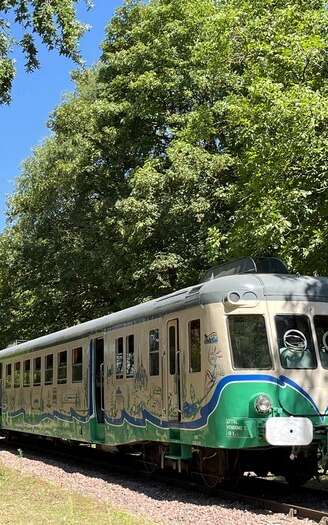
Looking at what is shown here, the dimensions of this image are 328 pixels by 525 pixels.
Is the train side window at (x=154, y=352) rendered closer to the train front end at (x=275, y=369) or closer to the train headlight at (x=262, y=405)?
the train front end at (x=275, y=369)

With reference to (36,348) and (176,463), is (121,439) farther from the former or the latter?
A: (36,348)

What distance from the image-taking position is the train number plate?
27.5ft

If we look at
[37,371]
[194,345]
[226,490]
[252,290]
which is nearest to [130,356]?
[194,345]

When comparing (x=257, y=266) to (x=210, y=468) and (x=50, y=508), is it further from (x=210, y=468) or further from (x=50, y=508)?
(x=50, y=508)

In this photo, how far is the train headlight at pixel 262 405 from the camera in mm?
8688

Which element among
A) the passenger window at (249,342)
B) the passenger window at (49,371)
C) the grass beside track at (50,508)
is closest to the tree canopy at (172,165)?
the passenger window at (249,342)

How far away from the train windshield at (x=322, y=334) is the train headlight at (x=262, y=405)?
3.25 feet

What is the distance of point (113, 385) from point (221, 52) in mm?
8824

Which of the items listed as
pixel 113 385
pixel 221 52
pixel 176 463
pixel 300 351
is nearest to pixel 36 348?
pixel 113 385

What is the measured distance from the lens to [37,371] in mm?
17328

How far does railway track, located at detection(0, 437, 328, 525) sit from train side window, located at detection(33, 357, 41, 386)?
1819 millimetres

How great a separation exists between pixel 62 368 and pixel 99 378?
214 centimetres

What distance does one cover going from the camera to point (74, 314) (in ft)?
90.1

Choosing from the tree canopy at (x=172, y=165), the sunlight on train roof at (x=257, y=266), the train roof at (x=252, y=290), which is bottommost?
the train roof at (x=252, y=290)
